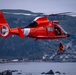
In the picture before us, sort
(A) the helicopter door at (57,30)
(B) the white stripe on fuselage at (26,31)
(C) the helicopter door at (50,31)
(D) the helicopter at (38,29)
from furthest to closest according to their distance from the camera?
(A) the helicopter door at (57,30) < (C) the helicopter door at (50,31) < (B) the white stripe on fuselage at (26,31) < (D) the helicopter at (38,29)

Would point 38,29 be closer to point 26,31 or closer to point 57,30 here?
point 26,31

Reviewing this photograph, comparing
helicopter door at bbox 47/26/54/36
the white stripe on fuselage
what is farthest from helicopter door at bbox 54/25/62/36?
the white stripe on fuselage

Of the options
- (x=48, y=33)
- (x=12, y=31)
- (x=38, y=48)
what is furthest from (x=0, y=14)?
(x=38, y=48)

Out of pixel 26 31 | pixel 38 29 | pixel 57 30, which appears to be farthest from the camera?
pixel 57 30

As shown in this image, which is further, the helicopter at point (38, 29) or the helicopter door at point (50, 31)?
the helicopter door at point (50, 31)

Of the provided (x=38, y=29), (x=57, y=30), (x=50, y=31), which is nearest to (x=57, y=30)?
(x=57, y=30)

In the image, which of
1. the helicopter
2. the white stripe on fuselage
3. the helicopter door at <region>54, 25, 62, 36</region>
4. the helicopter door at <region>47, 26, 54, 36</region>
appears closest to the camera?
the helicopter

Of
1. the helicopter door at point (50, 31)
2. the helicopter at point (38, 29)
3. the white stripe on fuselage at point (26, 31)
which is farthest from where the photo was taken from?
the helicopter door at point (50, 31)

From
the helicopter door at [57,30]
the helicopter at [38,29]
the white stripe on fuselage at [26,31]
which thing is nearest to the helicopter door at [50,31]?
the helicopter at [38,29]

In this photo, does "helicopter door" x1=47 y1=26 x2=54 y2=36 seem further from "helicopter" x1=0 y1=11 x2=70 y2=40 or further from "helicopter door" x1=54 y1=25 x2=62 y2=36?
"helicopter door" x1=54 y1=25 x2=62 y2=36

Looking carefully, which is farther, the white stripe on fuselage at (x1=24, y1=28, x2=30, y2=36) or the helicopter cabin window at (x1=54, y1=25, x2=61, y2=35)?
the helicopter cabin window at (x1=54, y1=25, x2=61, y2=35)

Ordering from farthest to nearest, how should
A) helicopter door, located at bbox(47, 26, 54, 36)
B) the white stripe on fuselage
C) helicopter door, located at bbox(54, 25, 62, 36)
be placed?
helicopter door, located at bbox(54, 25, 62, 36) < helicopter door, located at bbox(47, 26, 54, 36) < the white stripe on fuselage

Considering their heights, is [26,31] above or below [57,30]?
above

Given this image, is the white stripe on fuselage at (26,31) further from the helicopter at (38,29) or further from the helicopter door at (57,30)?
the helicopter door at (57,30)
